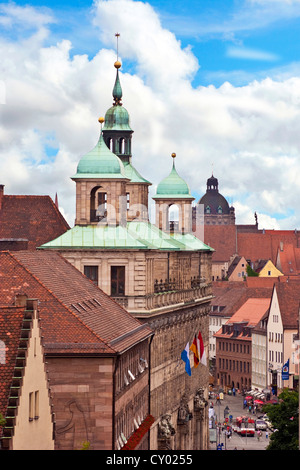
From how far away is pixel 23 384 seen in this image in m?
38.1

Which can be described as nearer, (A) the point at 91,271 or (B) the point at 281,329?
(A) the point at 91,271

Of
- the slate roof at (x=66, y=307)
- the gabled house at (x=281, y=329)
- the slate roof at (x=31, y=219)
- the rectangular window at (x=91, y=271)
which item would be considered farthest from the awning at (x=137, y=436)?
the gabled house at (x=281, y=329)

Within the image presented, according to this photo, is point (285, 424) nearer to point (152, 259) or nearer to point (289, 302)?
point (152, 259)

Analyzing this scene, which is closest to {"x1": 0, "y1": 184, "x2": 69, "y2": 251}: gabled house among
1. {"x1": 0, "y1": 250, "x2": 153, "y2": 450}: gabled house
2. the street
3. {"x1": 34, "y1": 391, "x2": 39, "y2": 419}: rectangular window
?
the street

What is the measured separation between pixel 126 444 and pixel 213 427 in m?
78.6

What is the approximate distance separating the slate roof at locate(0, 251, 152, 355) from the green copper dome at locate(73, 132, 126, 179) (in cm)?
2069

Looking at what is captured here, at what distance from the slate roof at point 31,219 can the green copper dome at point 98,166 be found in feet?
34.7

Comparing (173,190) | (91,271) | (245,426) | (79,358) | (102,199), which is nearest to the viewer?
(79,358)

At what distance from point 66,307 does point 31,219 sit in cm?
5039

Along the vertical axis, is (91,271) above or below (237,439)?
above

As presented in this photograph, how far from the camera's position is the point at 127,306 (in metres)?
90.4

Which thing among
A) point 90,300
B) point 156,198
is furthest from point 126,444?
point 156,198

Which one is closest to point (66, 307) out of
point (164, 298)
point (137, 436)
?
point (137, 436)

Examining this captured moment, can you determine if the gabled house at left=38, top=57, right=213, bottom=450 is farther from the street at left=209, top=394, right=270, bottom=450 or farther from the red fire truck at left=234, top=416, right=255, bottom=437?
the red fire truck at left=234, top=416, right=255, bottom=437
